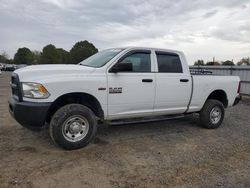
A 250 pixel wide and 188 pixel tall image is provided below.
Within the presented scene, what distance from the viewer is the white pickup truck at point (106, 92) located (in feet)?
12.6

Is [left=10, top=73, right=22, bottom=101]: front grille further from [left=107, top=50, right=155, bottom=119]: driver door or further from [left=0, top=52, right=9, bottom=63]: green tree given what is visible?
[left=0, top=52, right=9, bottom=63]: green tree

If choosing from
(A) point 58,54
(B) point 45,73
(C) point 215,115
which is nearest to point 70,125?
(B) point 45,73

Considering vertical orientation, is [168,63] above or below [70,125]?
above

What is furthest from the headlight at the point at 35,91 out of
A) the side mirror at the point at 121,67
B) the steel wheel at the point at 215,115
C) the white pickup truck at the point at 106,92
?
the steel wheel at the point at 215,115

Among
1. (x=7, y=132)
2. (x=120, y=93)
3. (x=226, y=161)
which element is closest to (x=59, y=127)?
(x=120, y=93)

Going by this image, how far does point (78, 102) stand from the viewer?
451cm

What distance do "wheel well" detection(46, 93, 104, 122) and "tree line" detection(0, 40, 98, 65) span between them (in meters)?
32.8

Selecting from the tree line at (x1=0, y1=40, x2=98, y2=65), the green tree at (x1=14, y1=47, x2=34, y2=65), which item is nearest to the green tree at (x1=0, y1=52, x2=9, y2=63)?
the tree line at (x1=0, y1=40, x2=98, y2=65)

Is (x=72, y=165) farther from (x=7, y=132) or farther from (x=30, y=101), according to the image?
(x=7, y=132)

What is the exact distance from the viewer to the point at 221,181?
3.26m

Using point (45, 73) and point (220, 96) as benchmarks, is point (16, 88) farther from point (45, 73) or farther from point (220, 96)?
point (220, 96)

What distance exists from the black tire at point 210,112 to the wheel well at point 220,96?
0.29 meters

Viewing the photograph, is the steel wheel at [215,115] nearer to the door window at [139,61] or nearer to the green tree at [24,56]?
the door window at [139,61]

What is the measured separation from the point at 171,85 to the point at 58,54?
55811 millimetres
